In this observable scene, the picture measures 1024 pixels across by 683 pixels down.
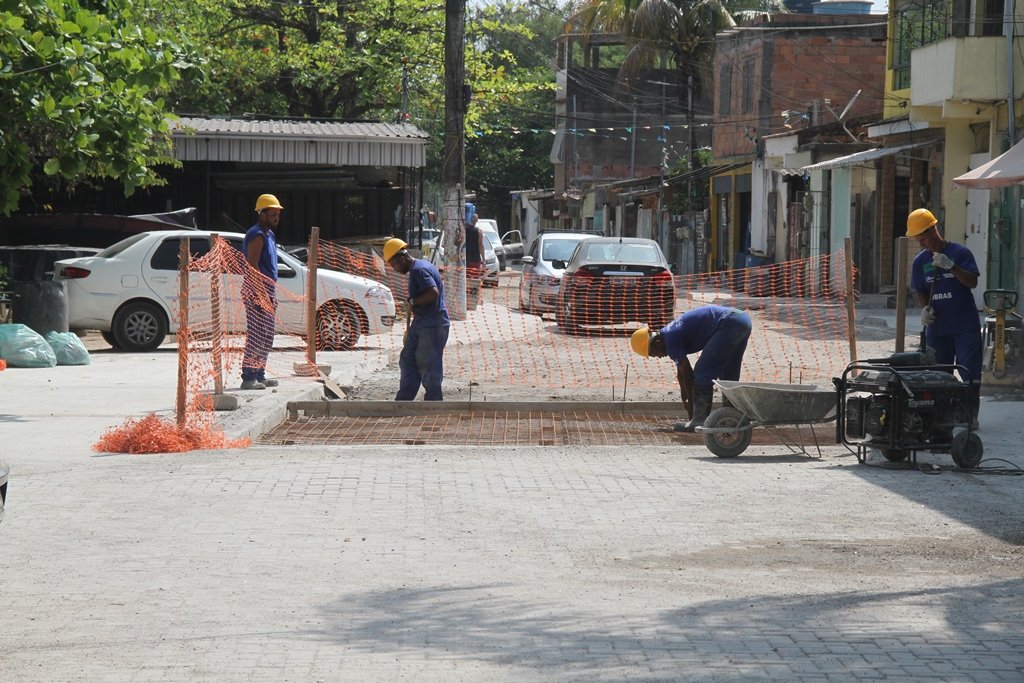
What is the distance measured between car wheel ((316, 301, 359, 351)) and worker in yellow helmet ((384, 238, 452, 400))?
18.7ft

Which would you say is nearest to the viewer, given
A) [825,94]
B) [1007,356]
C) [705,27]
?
[1007,356]

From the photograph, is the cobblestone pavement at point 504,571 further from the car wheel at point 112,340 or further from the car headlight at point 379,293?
the car headlight at point 379,293

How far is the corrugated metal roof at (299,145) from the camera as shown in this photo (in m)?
25.9

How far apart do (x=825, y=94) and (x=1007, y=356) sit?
3006cm

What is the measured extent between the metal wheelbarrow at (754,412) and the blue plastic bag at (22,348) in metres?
8.75

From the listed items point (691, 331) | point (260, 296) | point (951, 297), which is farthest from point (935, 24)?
point (691, 331)

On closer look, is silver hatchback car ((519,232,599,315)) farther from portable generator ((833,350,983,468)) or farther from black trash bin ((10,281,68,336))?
portable generator ((833,350,983,468))

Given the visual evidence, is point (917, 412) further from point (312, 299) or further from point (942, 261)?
point (312, 299)

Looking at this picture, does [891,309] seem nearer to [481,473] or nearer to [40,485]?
[481,473]

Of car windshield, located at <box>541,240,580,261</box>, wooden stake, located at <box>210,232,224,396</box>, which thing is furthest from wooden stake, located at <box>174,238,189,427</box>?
car windshield, located at <box>541,240,580,261</box>

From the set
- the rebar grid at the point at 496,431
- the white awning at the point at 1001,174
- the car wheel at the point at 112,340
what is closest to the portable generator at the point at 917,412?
the rebar grid at the point at 496,431

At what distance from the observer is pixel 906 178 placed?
105 ft

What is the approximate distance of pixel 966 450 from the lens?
31.7 feet

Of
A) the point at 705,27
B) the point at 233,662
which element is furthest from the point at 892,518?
the point at 705,27
